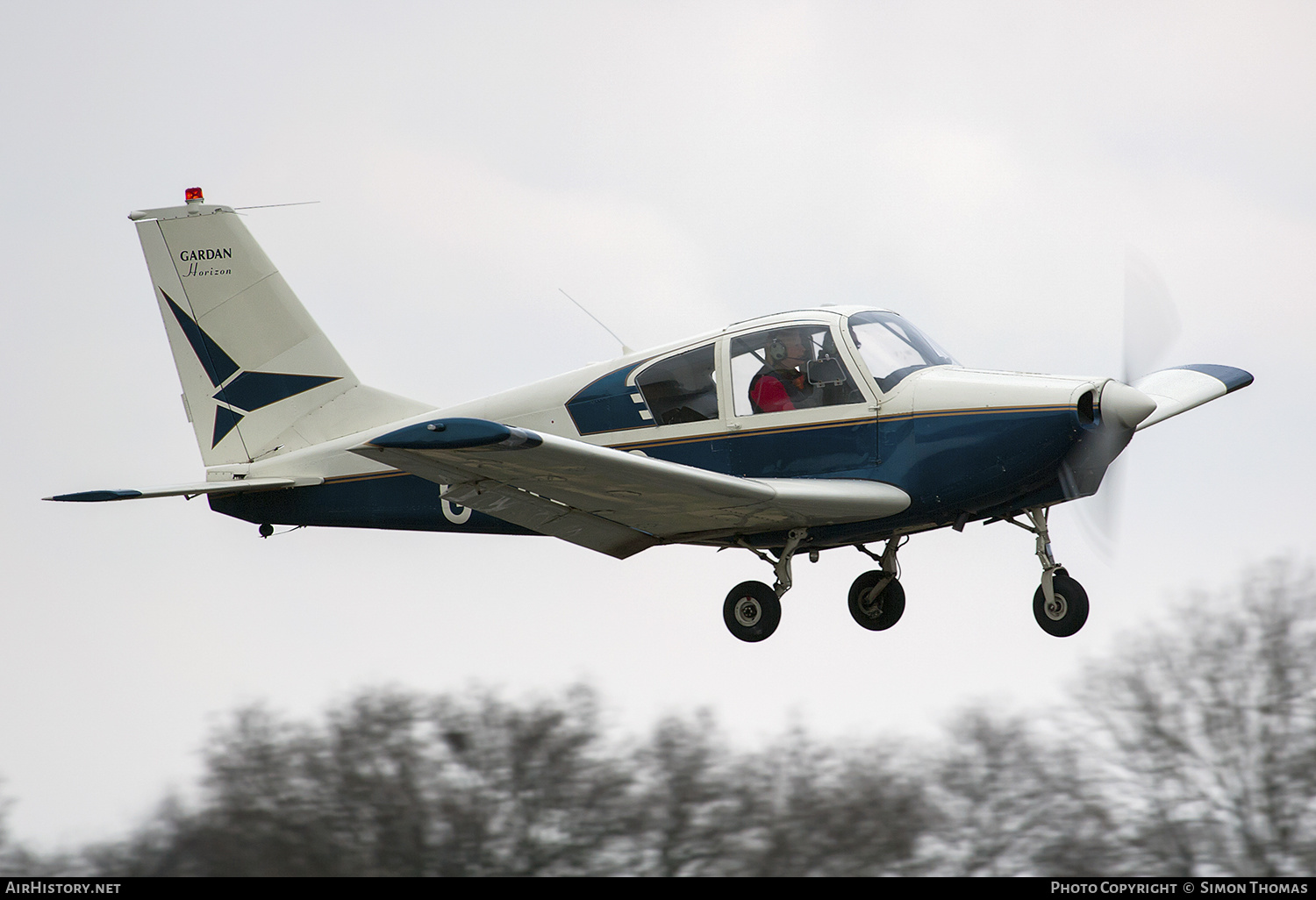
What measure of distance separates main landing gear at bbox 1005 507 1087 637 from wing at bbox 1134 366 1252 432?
5.84 feet

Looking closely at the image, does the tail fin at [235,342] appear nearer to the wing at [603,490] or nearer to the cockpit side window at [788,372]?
the wing at [603,490]

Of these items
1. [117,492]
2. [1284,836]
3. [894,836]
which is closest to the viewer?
[117,492]

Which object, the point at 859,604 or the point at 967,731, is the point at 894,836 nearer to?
the point at 967,731

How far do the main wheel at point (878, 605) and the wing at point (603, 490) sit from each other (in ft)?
3.82

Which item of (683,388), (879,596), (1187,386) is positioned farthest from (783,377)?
(1187,386)

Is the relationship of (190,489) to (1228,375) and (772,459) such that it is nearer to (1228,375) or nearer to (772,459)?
(772,459)

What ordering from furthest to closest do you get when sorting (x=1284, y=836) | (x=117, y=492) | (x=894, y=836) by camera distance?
(x=1284, y=836), (x=894, y=836), (x=117, y=492)

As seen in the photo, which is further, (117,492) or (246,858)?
(246,858)

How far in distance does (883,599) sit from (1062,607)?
162cm

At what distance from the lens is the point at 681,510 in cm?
1043

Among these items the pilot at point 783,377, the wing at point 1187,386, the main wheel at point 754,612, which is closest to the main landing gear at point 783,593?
the main wheel at point 754,612

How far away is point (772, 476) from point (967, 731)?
541 cm

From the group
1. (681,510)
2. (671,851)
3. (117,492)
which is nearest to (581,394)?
(681,510)

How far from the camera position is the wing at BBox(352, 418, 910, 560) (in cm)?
849
